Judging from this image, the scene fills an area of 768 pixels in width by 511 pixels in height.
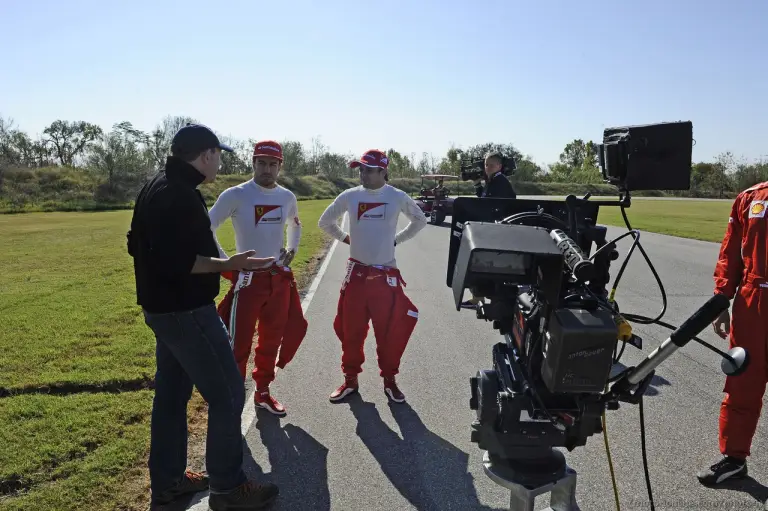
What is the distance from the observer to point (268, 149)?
4.35 meters

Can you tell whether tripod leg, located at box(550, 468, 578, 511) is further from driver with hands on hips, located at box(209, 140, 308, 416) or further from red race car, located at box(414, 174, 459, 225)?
red race car, located at box(414, 174, 459, 225)

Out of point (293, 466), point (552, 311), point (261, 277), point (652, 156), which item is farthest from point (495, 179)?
point (552, 311)

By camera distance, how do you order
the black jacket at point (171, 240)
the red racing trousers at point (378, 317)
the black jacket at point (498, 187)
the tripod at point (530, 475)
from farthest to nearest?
the black jacket at point (498, 187)
the red racing trousers at point (378, 317)
the black jacket at point (171, 240)
the tripod at point (530, 475)

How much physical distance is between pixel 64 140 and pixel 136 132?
14148 millimetres

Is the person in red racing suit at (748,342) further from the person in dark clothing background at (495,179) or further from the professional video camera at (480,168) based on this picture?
the professional video camera at (480,168)

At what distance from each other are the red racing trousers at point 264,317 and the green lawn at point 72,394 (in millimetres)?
907

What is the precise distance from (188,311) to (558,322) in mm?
1921

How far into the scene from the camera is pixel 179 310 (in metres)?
2.82

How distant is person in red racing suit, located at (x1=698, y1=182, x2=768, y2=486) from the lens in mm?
3238

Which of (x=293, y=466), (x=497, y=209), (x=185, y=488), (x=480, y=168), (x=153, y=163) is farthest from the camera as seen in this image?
(x=153, y=163)

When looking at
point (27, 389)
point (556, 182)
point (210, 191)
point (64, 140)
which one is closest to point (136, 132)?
point (64, 140)

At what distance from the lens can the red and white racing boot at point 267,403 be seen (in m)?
4.26

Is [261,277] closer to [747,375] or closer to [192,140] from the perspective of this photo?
[192,140]

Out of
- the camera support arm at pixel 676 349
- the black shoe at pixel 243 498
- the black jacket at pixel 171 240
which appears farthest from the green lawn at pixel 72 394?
the camera support arm at pixel 676 349
